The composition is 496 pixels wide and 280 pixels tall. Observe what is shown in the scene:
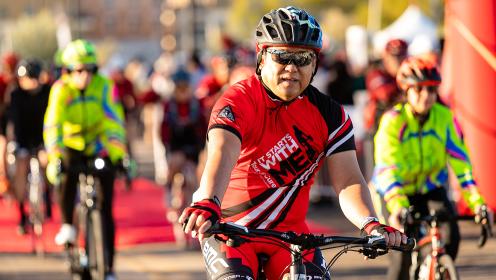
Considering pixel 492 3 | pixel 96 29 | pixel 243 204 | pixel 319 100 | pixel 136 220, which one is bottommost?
pixel 96 29

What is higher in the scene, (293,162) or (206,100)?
(293,162)

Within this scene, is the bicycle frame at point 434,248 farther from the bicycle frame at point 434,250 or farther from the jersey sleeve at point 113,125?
the jersey sleeve at point 113,125

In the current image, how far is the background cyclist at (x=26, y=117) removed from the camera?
13.9 metres

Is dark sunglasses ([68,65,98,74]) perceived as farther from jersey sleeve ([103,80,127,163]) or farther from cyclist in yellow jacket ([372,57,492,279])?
cyclist in yellow jacket ([372,57,492,279])

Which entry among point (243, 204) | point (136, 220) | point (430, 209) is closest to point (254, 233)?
point (243, 204)

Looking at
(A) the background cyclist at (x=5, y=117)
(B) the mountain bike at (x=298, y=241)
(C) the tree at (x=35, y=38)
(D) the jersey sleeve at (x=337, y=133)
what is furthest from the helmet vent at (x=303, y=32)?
(C) the tree at (x=35, y=38)

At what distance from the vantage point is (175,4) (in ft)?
485

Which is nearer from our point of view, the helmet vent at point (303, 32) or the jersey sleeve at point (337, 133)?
the helmet vent at point (303, 32)

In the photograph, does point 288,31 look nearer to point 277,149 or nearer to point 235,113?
point 235,113

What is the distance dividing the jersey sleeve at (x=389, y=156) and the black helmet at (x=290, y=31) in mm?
2368

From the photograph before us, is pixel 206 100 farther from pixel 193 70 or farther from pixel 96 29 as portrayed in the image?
pixel 96 29

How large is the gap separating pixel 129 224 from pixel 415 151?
26.1ft

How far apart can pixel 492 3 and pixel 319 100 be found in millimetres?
8305

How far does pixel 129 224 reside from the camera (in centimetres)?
1545
